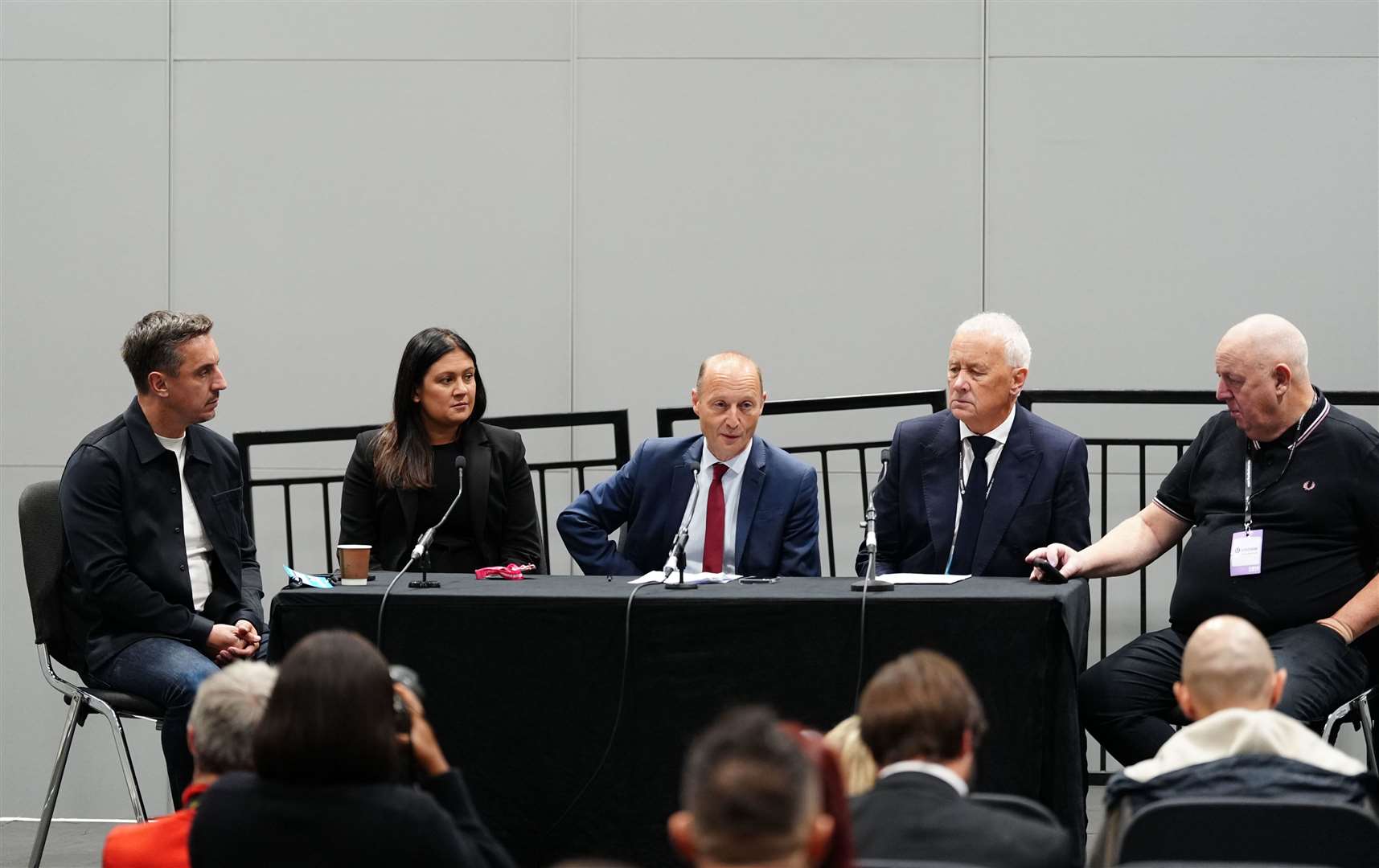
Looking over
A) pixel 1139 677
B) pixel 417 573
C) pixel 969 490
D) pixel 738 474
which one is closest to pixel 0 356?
pixel 417 573

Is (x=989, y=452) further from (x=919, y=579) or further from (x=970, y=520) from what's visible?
(x=919, y=579)

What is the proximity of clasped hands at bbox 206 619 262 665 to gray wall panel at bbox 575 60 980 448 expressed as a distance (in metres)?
1.71

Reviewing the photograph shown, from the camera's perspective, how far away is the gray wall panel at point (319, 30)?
5297 mm

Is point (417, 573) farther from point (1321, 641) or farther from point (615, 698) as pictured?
point (1321, 641)

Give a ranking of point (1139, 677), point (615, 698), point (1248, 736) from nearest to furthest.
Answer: point (1248, 736), point (615, 698), point (1139, 677)

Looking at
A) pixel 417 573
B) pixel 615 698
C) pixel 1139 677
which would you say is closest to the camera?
pixel 615 698

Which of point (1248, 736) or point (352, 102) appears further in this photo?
point (352, 102)

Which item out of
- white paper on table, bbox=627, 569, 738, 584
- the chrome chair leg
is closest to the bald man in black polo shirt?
white paper on table, bbox=627, 569, 738, 584

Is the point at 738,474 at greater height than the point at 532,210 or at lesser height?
lesser

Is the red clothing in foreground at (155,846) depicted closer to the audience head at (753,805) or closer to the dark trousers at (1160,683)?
the audience head at (753,805)

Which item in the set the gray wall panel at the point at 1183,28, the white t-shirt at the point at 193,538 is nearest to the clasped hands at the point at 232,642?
the white t-shirt at the point at 193,538

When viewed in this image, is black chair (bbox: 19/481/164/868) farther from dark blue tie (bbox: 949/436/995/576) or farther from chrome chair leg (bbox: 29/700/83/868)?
dark blue tie (bbox: 949/436/995/576)

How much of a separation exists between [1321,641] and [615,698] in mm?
1576

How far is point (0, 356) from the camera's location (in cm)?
537
